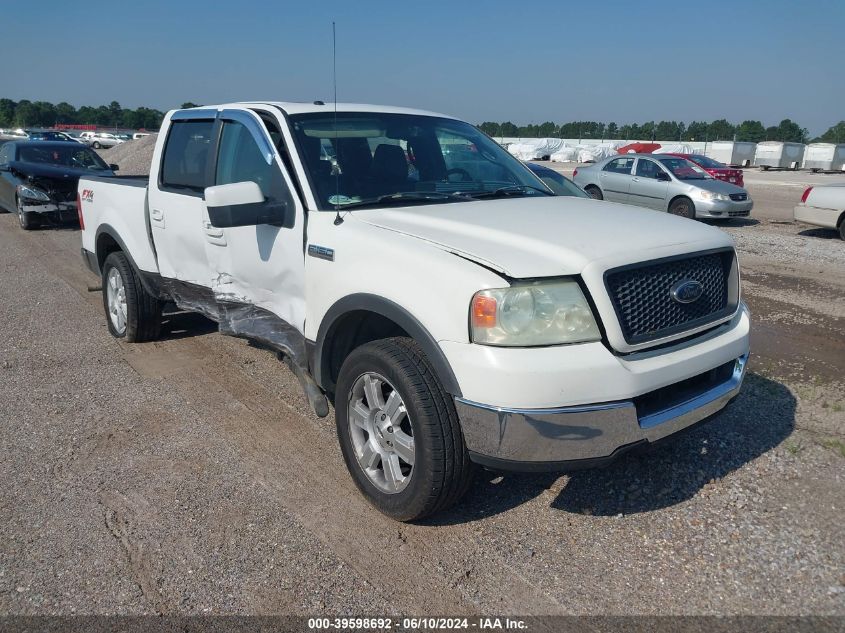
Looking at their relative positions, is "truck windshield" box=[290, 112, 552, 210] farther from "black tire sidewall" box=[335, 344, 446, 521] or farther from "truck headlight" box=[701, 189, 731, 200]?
"truck headlight" box=[701, 189, 731, 200]

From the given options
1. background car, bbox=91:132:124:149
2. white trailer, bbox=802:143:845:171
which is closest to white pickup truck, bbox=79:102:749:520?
white trailer, bbox=802:143:845:171

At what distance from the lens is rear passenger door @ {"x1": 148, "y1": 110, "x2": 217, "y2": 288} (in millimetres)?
4684

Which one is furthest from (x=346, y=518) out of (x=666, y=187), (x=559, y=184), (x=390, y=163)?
(x=666, y=187)

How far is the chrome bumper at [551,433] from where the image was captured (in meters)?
2.69

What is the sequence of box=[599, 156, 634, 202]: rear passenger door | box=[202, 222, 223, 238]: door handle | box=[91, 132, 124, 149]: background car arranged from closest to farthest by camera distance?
box=[202, 222, 223, 238]: door handle
box=[599, 156, 634, 202]: rear passenger door
box=[91, 132, 124, 149]: background car

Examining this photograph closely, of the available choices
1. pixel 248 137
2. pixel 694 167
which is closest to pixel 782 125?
pixel 694 167

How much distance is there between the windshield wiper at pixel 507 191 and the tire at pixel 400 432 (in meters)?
1.27

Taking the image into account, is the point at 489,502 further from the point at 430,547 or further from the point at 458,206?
the point at 458,206

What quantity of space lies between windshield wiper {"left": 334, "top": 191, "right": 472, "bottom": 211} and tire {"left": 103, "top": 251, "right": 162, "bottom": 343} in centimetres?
291

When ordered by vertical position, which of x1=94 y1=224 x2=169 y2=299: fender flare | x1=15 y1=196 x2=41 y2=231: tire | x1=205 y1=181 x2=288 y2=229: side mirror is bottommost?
x1=15 y1=196 x2=41 y2=231: tire

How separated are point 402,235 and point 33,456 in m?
2.63

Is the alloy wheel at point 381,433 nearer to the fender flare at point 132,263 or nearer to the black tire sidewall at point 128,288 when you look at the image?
the fender flare at point 132,263

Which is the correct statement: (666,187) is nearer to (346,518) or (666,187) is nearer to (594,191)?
(594,191)

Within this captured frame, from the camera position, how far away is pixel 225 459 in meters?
3.97
